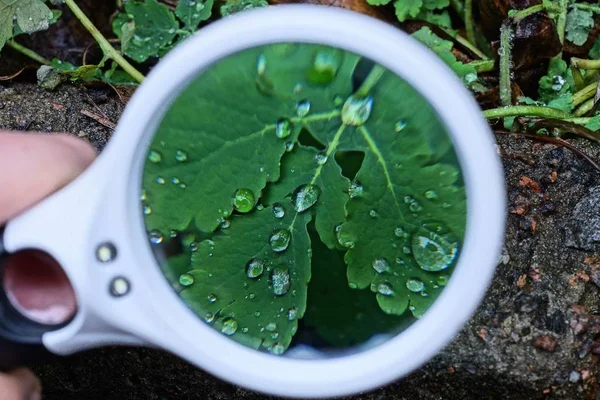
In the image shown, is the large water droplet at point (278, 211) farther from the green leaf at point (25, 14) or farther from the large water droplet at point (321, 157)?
the green leaf at point (25, 14)

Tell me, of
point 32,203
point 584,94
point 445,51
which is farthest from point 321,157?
point 584,94

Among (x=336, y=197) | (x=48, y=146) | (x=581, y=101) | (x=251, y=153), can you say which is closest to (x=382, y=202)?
(x=336, y=197)

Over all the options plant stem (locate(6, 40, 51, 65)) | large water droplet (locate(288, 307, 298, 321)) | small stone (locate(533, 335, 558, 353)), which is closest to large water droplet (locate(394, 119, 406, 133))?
large water droplet (locate(288, 307, 298, 321))

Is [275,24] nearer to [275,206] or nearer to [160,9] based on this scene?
[275,206]

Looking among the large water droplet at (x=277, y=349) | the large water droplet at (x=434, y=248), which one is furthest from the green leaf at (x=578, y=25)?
the large water droplet at (x=277, y=349)

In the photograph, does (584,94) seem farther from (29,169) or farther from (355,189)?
(29,169)
